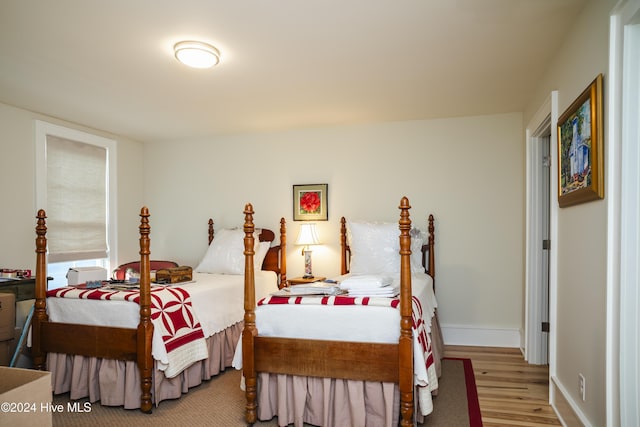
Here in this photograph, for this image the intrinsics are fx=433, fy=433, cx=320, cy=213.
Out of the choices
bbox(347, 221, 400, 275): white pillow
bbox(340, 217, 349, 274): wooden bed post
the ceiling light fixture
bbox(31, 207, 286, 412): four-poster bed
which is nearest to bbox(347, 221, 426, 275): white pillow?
bbox(347, 221, 400, 275): white pillow

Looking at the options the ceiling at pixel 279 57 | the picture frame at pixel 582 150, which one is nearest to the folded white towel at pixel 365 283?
the picture frame at pixel 582 150

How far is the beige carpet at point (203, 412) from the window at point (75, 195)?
188 cm

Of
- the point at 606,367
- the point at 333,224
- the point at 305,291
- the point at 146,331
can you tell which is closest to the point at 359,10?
the point at 305,291

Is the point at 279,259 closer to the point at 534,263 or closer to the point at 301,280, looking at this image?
the point at 301,280

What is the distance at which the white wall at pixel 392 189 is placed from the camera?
443cm

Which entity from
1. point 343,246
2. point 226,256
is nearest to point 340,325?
point 343,246

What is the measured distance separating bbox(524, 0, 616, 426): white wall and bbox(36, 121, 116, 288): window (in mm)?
4525

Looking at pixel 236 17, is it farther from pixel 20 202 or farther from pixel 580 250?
pixel 20 202

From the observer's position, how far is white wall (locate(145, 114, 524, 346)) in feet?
14.5

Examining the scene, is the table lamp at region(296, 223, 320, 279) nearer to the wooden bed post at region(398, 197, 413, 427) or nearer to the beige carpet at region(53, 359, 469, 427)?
Answer: the beige carpet at region(53, 359, 469, 427)

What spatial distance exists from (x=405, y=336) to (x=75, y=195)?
12.9 ft

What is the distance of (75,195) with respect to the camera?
183 inches

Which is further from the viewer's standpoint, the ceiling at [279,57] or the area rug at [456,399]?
the area rug at [456,399]

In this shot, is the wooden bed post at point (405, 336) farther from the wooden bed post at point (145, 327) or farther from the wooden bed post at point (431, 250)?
the wooden bed post at point (431, 250)
